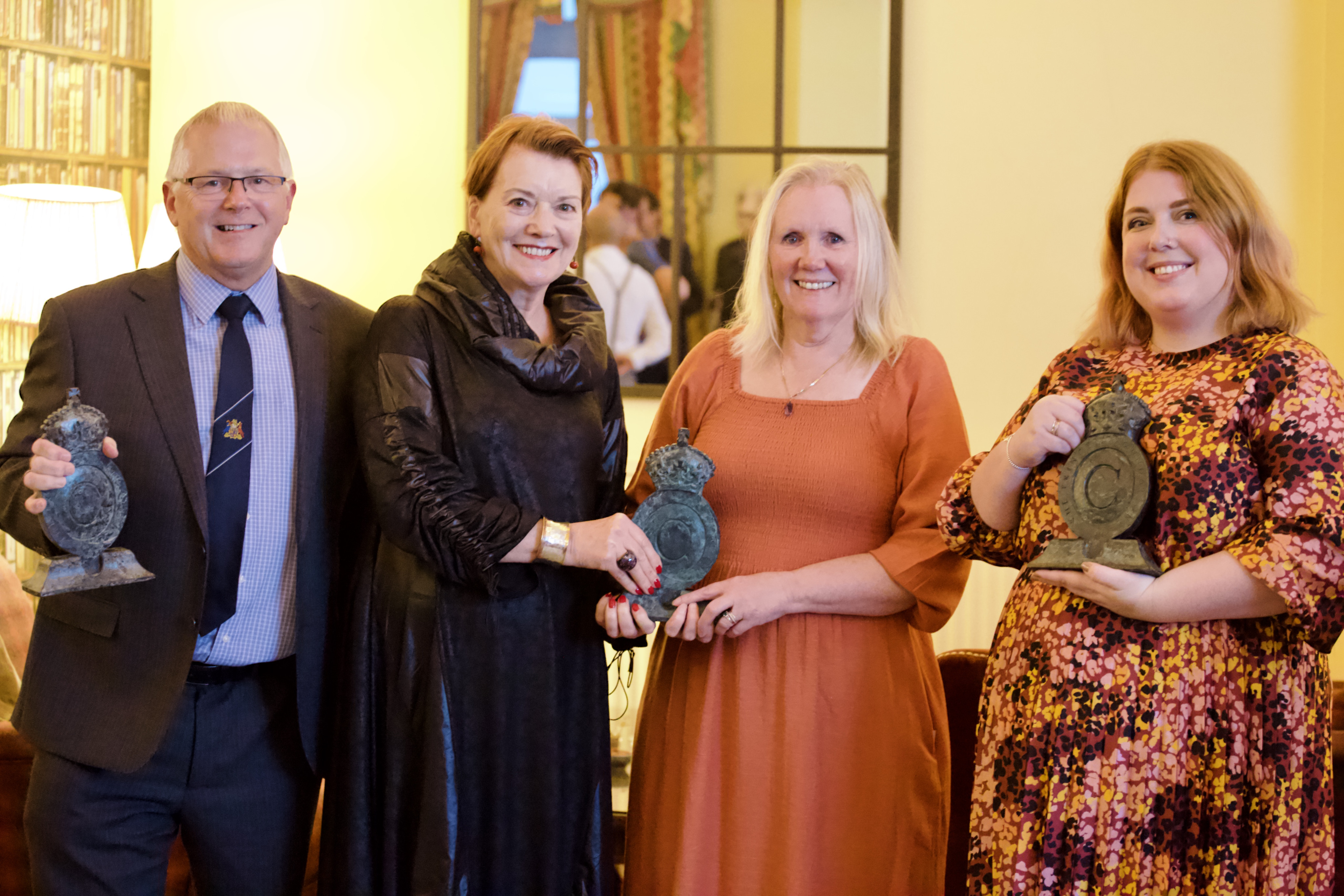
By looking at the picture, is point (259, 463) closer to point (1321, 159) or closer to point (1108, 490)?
point (1108, 490)

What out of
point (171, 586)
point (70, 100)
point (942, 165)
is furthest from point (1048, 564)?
point (70, 100)

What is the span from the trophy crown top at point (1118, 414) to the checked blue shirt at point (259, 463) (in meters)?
1.28

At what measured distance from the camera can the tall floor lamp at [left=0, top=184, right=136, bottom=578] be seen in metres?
3.63

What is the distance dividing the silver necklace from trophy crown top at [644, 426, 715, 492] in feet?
0.71

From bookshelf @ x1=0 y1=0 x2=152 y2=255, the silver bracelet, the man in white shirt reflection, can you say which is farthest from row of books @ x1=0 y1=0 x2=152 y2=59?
the silver bracelet

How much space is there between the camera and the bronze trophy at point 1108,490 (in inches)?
60.0

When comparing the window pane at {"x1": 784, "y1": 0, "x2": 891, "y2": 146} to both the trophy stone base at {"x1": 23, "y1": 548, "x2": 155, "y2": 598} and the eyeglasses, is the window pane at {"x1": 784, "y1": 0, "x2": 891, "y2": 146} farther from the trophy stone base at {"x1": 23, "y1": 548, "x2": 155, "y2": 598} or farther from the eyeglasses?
the trophy stone base at {"x1": 23, "y1": 548, "x2": 155, "y2": 598}

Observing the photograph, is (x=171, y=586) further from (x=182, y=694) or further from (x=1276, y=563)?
(x=1276, y=563)

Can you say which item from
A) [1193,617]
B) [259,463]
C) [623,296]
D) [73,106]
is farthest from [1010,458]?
[73,106]

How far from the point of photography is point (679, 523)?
6.23 ft

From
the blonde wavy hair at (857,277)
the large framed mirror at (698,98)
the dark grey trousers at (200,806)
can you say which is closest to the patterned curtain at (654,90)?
the large framed mirror at (698,98)

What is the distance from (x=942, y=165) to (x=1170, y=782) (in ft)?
10.0

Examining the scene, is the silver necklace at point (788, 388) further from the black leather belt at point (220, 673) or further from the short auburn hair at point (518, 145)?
the black leather belt at point (220, 673)

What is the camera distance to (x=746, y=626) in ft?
6.17
